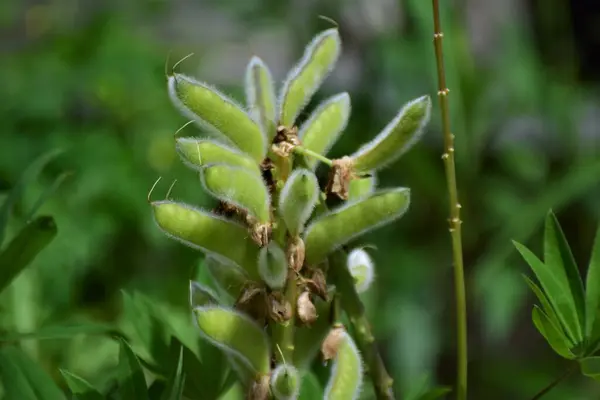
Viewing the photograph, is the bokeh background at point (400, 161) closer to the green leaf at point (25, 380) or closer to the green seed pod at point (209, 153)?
the green leaf at point (25, 380)

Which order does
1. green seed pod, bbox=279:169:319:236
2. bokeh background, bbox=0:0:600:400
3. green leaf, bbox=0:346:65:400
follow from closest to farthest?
green seed pod, bbox=279:169:319:236, green leaf, bbox=0:346:65:400, bokeh background, bbox=0:0:600:400

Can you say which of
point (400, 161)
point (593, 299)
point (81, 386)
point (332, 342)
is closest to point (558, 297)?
point (593, 299)

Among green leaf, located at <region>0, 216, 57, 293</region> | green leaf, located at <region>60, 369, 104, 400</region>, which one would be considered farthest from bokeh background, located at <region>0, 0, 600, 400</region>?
green leaf, located at <region>60, 369, 104, 400</region>

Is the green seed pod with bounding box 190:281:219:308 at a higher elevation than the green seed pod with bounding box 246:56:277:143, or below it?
below

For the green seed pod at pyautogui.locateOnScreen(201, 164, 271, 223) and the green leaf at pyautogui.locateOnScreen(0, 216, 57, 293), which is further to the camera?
the green leaf at pyautogui.locateOnScreen(0, 216, 57, 293)

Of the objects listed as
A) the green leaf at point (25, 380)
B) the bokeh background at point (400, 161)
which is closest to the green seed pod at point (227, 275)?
the green leaf at point (25, 380)

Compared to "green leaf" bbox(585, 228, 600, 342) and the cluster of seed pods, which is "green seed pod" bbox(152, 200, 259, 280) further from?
"green leaf" bbox(585, 228, 600, 342)

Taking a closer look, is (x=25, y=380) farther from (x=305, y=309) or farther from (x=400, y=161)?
(x=400, y=161)
